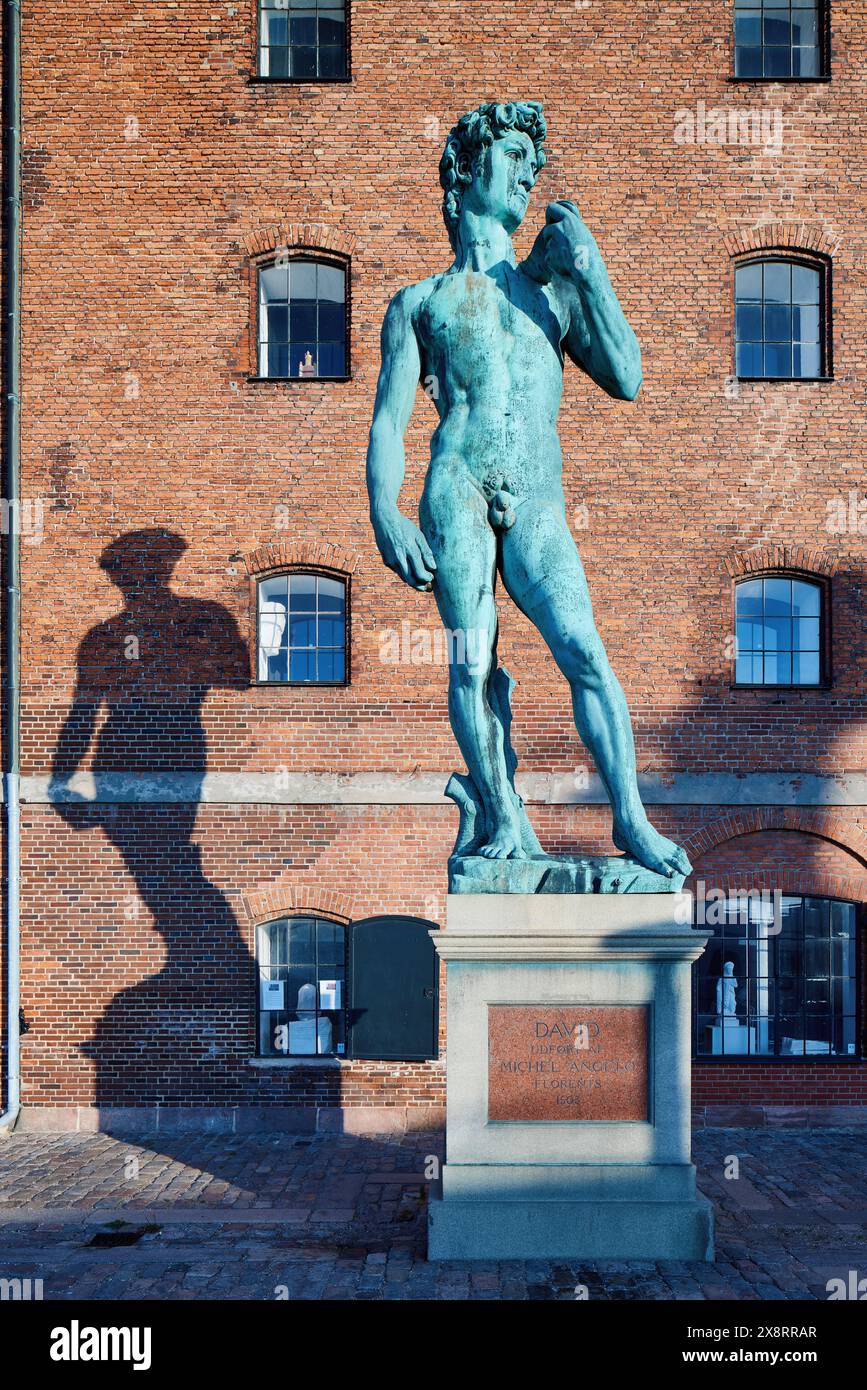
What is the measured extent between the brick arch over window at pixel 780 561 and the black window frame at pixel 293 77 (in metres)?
5.88

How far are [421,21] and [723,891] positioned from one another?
8755mm

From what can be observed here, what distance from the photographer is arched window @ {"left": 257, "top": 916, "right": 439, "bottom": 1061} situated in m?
10.8

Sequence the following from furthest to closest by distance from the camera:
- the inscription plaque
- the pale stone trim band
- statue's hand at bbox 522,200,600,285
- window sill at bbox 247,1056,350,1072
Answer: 1. the pale stone trim band
2. window sill at bbox 247,1056,350,1072
3. the inscription plaque
4. statue's hand at bbox 522,200,600,285

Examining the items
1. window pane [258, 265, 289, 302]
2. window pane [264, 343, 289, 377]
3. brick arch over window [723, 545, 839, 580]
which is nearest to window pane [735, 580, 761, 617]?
brick arch over window [723, 545, 839, 580]

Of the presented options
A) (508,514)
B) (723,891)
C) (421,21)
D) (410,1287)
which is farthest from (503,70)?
(410,1287)

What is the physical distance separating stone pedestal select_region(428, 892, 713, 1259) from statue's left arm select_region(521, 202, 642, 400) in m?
2.65

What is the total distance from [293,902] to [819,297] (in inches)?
303

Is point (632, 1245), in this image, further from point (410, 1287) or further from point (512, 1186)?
point (410, 1287)

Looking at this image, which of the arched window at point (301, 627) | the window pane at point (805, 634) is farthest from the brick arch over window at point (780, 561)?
the arched window at point (301, 627)

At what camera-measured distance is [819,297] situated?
37.4 ft

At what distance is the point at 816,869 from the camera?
35.8 ft

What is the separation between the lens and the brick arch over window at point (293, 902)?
10.8 m

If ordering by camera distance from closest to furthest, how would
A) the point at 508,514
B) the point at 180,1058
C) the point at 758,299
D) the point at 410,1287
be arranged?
the point at 410,1287
the point at 508,514
the point at 180,1058
the point at 758,299

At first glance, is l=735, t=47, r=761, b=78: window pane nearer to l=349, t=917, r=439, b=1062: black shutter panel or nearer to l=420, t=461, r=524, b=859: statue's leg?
l=420, t=461, r=524, b=859: statue's leg
